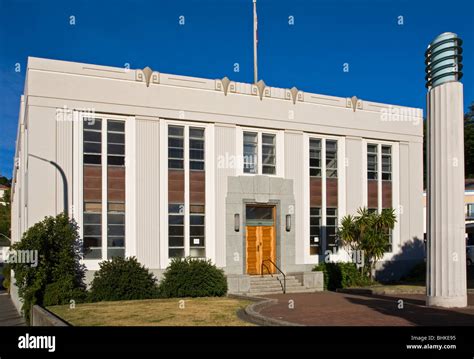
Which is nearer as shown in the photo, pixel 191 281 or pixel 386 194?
pixel 191 281

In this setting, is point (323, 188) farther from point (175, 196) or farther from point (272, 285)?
point (175, 196)

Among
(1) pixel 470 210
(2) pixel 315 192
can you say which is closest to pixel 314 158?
(2) pixel 315 192

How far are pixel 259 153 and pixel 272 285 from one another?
5.59m

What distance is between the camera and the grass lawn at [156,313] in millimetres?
14156

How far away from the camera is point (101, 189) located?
72.1 ft

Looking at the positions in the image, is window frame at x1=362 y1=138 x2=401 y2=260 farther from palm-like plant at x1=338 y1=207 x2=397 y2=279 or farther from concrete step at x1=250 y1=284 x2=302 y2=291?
concrete step at x1=250 y1=284 x2=302 y2=291

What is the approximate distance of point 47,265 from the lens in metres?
20.1

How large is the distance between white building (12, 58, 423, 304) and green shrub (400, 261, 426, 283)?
304 mm

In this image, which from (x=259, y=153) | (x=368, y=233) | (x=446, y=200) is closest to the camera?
(x=446, y=200)

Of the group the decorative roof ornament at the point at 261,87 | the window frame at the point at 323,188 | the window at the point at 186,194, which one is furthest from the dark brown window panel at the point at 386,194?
the window at the point at 186,194

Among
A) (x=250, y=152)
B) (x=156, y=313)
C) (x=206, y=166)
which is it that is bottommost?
(x=156, y=313)

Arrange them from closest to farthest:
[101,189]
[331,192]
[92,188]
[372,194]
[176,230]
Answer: [92,188], [101,189], [176,230], [331,192], [372,194]
